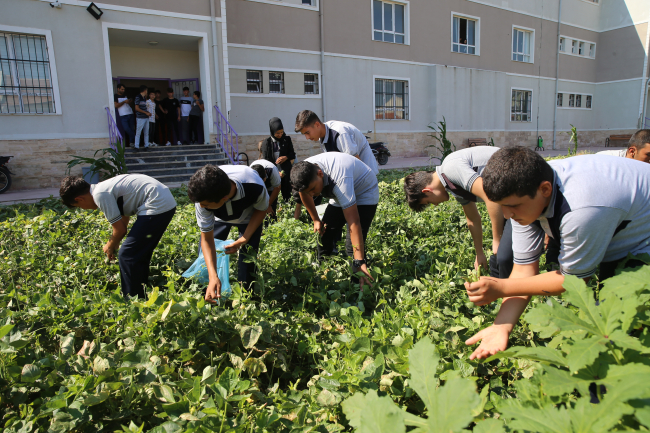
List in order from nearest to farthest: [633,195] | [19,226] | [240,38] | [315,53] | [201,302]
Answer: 1. [633,195]
2. [201,302]
3. [19,226]
4. [240,38]
5. [315,53]

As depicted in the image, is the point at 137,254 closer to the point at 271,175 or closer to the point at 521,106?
the point at 271,175

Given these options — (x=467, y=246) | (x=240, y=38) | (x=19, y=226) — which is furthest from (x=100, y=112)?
(x=467, y=246)

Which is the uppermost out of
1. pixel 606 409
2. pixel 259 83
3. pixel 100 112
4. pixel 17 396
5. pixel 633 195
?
pixel 259 83

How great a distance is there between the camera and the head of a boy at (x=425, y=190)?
349cm

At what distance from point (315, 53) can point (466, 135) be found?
8975 mm

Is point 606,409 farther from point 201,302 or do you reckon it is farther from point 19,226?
point 19,226

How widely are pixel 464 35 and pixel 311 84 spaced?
9.20 metres

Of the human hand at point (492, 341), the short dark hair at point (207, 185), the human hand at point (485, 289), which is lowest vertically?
the human hand at point (492, 341)

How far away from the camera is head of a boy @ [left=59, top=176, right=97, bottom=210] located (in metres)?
3.48

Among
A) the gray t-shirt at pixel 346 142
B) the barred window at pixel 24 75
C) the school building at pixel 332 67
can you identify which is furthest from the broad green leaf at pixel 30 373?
the barred window at pixel 24 75

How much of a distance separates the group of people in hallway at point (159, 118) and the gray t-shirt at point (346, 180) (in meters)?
9.62

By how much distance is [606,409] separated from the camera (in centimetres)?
95

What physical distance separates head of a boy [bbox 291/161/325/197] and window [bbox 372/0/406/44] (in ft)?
50.9

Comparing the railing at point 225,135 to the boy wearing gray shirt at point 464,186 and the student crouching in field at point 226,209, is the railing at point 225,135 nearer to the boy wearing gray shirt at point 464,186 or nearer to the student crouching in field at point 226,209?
the student crouching in field at point 226,209
